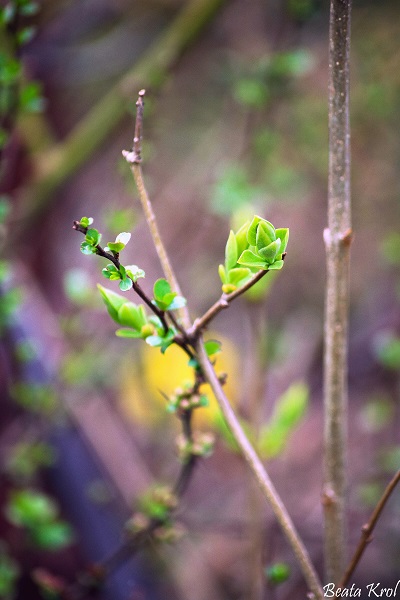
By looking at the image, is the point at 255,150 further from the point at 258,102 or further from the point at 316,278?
the point at 316,278

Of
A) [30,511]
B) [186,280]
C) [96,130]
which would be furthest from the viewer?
[186,280]

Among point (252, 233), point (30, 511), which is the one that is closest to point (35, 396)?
point (30, 511)

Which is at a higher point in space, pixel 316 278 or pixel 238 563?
pixel 316 278

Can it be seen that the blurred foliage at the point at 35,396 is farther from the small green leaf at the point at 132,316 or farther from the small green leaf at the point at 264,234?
the small green leaf at the point at 264,234

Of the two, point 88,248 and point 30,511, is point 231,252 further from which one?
point 30,511

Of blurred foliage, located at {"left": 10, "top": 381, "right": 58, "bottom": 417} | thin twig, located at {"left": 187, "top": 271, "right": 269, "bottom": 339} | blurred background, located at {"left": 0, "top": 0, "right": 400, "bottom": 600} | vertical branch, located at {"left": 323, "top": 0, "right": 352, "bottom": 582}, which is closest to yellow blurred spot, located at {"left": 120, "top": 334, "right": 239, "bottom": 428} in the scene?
blurred background, located at {"left": 0, "top": 0, "right": 400, "bottom": 600}

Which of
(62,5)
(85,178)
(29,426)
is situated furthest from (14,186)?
(29,426)

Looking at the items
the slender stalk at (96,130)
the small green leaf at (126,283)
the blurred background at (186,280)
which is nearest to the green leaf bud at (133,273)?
the small green leaf at (126,283)
